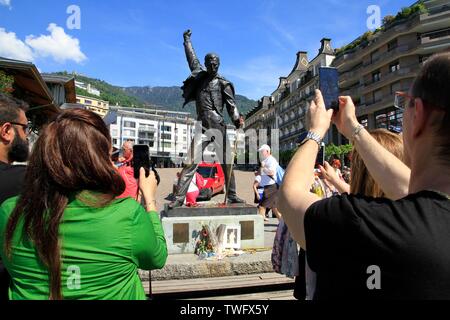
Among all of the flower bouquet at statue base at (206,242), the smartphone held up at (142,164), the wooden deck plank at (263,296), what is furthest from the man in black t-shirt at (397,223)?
the flower bouquet at statue base at (206,242)

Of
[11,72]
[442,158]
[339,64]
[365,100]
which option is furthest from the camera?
[339,64]

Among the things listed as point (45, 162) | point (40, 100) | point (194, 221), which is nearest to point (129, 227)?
point (45, 162)

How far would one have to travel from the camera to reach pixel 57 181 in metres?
1.42

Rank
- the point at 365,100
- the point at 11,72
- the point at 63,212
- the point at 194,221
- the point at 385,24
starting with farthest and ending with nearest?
the point at 365,100 → the point at 385,24 → the point at 11,72 → the point at 194,221 → the point at 63,212

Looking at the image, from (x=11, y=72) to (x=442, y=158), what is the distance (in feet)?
63.2

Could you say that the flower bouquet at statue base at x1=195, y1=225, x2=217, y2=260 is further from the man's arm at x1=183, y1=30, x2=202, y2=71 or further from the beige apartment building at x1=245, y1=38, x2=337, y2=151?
the beige apartment building at x1=245, y1=38, x2=337, y2=151

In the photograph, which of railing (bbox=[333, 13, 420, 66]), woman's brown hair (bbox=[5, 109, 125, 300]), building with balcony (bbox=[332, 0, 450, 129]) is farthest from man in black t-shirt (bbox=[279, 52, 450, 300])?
railing (bbox=[333, 13, 420, 66])

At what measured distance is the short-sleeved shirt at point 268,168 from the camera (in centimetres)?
834

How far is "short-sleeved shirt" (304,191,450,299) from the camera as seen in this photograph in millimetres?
921

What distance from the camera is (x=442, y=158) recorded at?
3.50ft

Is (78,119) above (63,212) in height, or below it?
above

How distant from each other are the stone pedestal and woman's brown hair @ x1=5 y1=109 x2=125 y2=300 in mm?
4151
